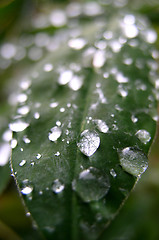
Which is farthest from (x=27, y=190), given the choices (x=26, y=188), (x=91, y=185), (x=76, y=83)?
(x=76, y=83)

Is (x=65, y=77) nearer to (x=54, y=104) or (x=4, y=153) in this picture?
(x=54, y=104)

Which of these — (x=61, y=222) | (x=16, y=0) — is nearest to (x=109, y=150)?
(x=61, y=222)

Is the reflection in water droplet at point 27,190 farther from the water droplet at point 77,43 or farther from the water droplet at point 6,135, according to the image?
the water droplet at point 77,43

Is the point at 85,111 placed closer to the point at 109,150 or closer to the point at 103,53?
the point at 109,150

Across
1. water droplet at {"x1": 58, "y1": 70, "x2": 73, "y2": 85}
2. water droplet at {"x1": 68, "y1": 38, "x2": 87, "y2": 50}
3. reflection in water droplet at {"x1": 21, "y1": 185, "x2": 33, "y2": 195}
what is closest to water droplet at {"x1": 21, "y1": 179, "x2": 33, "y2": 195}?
reflection in water droplet at {"x1": 21, "y1": 185, "x2": 33, "y2": 195}

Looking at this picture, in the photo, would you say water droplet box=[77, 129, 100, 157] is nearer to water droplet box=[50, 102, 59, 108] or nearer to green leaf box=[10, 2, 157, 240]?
green leaf box=[10, 2, 157, 240]

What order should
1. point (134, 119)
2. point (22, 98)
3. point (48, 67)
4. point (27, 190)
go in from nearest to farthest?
1. point (27, 190)
2. point (134, 119)
3. point (22, 98)
4. point (48, 67)
